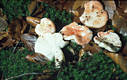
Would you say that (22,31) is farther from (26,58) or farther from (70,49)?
(70,49)

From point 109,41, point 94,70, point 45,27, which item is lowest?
point 94,70

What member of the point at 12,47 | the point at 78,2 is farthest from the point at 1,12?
the point at 78,2

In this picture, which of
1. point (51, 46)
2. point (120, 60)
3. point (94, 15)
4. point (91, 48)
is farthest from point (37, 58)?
point (120, 60)

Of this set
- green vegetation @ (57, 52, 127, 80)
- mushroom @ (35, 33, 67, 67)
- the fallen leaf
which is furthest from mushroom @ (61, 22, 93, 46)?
the fallen leaf

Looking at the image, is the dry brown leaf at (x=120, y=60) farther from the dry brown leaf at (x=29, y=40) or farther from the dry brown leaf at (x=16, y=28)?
the dry brown leaf at (x=16, y=28)

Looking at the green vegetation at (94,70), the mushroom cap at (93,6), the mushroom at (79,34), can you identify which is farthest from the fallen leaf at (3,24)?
the mushroom cap at (93,6)

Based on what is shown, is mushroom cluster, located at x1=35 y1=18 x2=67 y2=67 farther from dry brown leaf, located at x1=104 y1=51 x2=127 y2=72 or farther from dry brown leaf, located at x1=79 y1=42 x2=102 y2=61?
dry brown leaf, located at x1=104 y1=51 x2=127 y2=72

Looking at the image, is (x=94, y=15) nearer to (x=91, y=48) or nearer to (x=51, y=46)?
(x=91, y=48)
